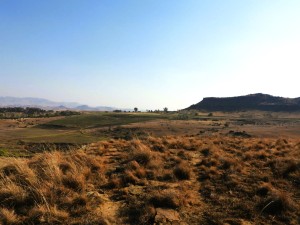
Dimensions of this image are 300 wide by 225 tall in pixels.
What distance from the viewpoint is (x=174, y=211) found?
21.3 ft

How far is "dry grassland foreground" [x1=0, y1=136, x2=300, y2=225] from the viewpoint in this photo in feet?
20.1

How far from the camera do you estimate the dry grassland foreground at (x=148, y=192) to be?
20.1ft

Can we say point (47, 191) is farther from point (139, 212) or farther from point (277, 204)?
point (277, 204)

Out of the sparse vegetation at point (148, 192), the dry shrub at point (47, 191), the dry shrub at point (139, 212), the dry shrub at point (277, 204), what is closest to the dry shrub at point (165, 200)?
the sparse vegetation at point (148, 192)

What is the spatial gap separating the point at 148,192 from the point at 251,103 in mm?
104811

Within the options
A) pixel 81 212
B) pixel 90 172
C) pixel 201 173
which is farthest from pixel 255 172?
pixel 81 212

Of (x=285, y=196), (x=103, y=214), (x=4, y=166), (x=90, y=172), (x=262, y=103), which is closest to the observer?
(x=103, y=214)

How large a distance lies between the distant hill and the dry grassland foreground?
88282 mm

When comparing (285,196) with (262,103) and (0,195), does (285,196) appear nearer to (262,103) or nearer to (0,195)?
(0,195)

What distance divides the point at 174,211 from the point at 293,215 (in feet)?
8.16

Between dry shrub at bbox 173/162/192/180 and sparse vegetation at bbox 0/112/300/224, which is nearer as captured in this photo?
sparse vegetation at bbox 0/112/300/224

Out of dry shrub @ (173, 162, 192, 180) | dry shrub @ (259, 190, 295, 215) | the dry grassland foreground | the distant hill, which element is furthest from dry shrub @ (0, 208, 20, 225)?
the distant hill

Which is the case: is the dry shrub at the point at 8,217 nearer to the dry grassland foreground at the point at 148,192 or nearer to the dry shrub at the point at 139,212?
the dry grassland foreground at the point at 148,192

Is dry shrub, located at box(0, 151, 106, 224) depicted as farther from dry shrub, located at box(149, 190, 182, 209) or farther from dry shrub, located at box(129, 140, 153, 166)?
dry shrub, located at box(129, 140, 153, 166)
